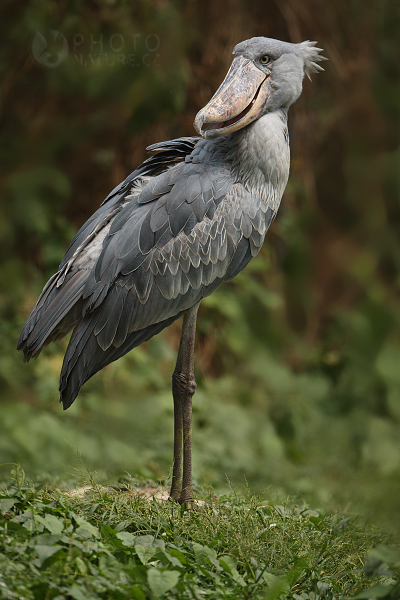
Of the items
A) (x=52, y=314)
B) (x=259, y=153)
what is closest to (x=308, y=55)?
(x=259, y=153)

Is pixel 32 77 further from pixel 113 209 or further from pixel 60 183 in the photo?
pixel 113 209

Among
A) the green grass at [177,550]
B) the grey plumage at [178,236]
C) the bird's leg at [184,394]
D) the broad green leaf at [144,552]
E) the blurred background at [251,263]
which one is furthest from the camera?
the blurred background at [251,263]

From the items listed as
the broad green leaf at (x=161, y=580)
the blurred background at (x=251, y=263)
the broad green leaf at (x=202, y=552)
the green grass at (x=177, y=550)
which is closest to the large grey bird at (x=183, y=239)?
the green grass at (x=177, y=550)

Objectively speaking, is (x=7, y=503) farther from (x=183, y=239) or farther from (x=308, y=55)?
(x=308, y=55)

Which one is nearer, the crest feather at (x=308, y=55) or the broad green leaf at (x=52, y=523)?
the broad green leaf at (x=52, y=523)

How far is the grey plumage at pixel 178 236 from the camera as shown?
2.78 meters

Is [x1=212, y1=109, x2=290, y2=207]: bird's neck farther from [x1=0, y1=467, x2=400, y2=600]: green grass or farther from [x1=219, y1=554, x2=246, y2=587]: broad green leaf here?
[x1=219, y1=554, x2=246, y2=587]: broad green leaf

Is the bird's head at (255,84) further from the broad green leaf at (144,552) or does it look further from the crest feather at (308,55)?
the broad green leaf at (144,552)

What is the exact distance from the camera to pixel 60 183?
5934 millimetres

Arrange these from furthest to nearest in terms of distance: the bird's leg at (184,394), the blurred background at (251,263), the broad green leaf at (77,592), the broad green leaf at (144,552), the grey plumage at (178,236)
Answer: the blurred background at (251,263) < the bird's leg at (184,394) < the grey plumage at (178,236) < the broad green leaf at (144,552) < the broad green leaf at (77,592)

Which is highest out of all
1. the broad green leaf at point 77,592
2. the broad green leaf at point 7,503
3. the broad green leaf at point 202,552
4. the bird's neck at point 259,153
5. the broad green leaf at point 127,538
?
the bird's neck at point 259,153

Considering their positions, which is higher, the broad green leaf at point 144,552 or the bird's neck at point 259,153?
the bird's neck at point 259,153

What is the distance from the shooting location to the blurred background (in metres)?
5.06

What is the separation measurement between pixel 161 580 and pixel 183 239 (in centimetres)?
142
